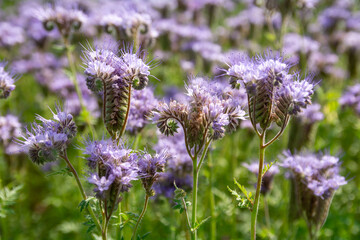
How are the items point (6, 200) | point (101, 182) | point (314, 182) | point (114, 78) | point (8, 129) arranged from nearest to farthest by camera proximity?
point (101, 182), point (114, 78), point (314, 182), point (6, 200), point (8, 129)

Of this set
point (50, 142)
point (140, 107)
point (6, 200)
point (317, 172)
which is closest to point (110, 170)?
point (50, 142)

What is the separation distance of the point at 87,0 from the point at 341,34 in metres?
4.94

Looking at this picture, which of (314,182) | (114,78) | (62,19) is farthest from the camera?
(62,19)

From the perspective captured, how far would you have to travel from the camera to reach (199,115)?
8.71 feet

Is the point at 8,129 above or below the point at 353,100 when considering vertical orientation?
below

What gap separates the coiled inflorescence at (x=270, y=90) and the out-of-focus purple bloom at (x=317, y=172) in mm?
783

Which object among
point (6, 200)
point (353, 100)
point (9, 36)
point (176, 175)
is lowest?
point (6, 200)

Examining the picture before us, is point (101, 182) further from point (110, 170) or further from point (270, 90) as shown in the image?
point (270, 90)

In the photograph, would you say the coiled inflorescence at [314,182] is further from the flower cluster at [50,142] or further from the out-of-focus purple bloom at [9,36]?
the out-of-focus purple bloom at [9,36]

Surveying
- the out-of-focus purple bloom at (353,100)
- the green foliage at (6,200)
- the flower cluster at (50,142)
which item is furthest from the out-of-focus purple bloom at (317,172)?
the green foliage at (6,200)

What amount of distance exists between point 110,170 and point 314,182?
1.71 metres

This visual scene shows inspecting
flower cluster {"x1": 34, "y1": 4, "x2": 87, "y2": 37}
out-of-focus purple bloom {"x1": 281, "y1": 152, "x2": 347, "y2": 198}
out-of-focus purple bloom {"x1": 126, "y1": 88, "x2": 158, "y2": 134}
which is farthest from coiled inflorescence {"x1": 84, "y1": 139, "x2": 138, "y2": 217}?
flower cluster {"x1": 34, "y1": 4, "x2": 87, "y2": 37}

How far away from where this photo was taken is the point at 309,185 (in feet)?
10.6

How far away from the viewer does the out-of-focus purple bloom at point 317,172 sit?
3.23m
